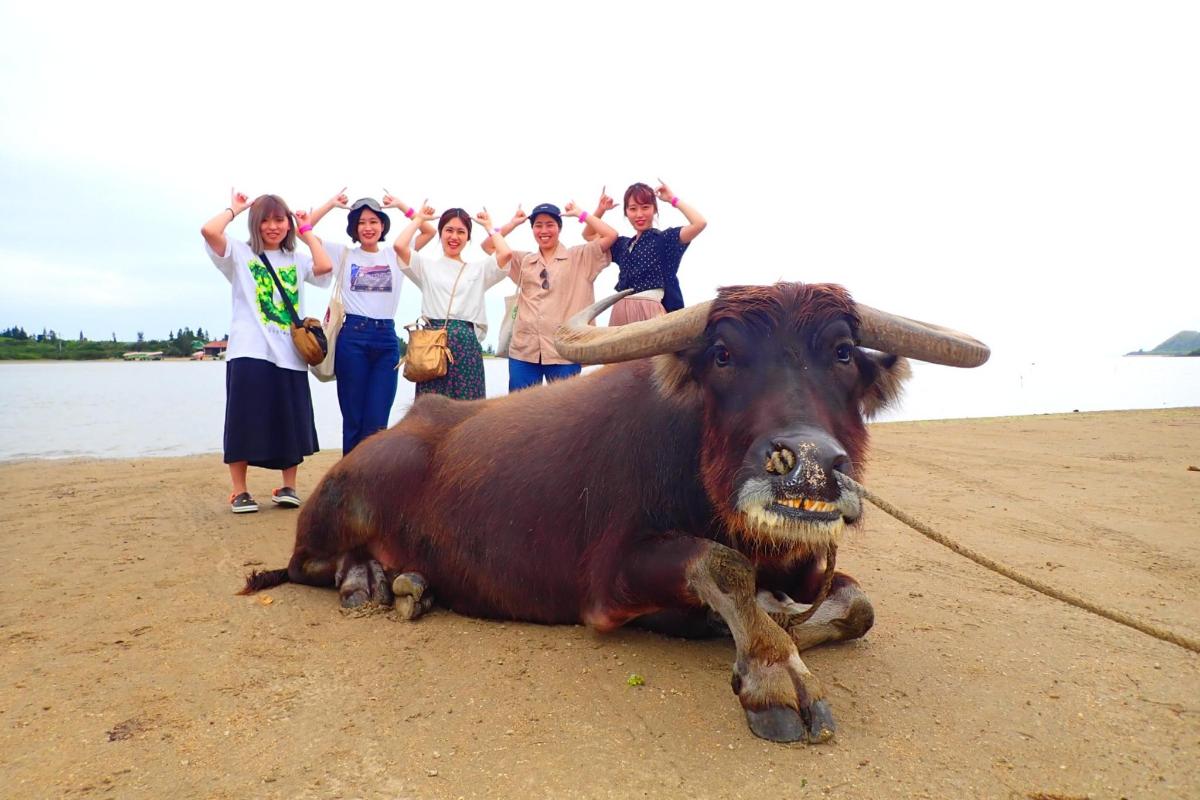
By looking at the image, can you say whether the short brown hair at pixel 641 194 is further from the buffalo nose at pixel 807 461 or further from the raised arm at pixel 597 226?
the buffalo nose at pixel 807 461

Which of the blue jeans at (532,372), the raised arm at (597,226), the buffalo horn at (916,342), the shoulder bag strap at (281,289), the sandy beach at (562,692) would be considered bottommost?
the sandy beach at (562,692)

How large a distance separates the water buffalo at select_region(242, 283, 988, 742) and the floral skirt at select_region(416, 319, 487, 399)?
4.52ft

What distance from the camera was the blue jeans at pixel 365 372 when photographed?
5.54 metres

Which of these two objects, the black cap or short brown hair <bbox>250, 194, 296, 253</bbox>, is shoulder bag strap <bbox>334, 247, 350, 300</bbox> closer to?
short brown hair <bbox>250, 194, 296, 253</bbox>

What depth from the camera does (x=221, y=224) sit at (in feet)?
16.7

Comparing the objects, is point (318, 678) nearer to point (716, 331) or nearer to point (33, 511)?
point (716, 331)

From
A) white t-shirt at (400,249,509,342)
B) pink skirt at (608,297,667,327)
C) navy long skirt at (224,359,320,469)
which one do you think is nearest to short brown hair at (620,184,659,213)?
pink skirt at (608,297,667,327)

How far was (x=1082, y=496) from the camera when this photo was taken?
609 centimetres

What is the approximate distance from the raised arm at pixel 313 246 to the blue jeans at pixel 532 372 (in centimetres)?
174

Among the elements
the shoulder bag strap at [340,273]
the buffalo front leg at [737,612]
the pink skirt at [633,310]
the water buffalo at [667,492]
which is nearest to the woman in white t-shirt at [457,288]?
the shoulder bag strap at [340,273]

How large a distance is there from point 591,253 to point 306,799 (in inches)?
170

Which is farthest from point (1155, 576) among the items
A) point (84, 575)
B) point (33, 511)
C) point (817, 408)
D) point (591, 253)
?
point (33, 511)

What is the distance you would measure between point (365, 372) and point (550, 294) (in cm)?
172

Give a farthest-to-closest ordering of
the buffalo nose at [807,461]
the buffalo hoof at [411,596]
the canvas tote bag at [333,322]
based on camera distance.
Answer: the canvas tote bag at [333,322] < the buffalo hoof at [411,596] < the buffalo nose at [807,461]
